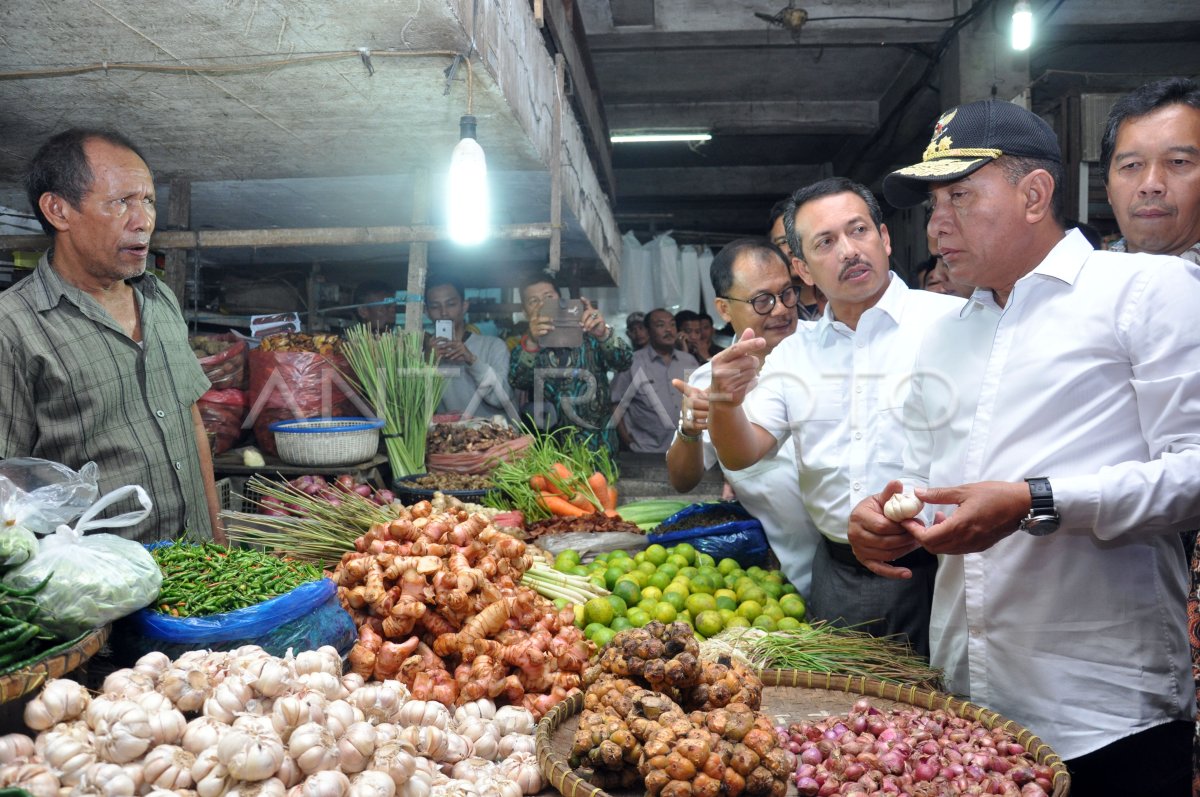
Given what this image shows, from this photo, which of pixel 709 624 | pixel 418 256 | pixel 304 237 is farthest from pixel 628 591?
pixel 304 237

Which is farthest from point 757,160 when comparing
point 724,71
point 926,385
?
point 926,385

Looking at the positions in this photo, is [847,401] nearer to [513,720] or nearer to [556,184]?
[513,720]

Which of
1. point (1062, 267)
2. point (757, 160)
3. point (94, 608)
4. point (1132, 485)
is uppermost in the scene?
point (757, 160)

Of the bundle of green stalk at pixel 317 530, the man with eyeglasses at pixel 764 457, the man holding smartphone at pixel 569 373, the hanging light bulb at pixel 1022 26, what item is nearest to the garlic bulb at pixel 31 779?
the bundle of green stalk at pixel 317 530

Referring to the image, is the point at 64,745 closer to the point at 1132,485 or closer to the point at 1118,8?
the point at 1132,485

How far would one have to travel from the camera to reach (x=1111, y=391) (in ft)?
5.96

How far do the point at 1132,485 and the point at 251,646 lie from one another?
5.90 ft

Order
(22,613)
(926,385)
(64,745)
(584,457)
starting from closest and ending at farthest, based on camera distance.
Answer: (64,745)
(22,613)
(926,385)
(584,457)

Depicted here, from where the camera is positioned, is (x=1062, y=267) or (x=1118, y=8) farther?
(x=1118, y=8)

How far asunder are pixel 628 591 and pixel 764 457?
0.79 m

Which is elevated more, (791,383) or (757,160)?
(757,160)

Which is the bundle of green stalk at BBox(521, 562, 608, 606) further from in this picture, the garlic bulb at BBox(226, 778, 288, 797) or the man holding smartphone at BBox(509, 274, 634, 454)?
the man holding smartphone at BBox(509, 274, 634, 454)

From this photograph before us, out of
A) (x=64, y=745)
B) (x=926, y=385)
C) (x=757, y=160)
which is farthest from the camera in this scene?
(x=757, y=160)

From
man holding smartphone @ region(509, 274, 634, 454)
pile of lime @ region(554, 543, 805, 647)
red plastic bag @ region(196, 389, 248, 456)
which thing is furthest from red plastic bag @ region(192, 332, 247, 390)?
pile of lime @ region(554, 543, 805, 647)
